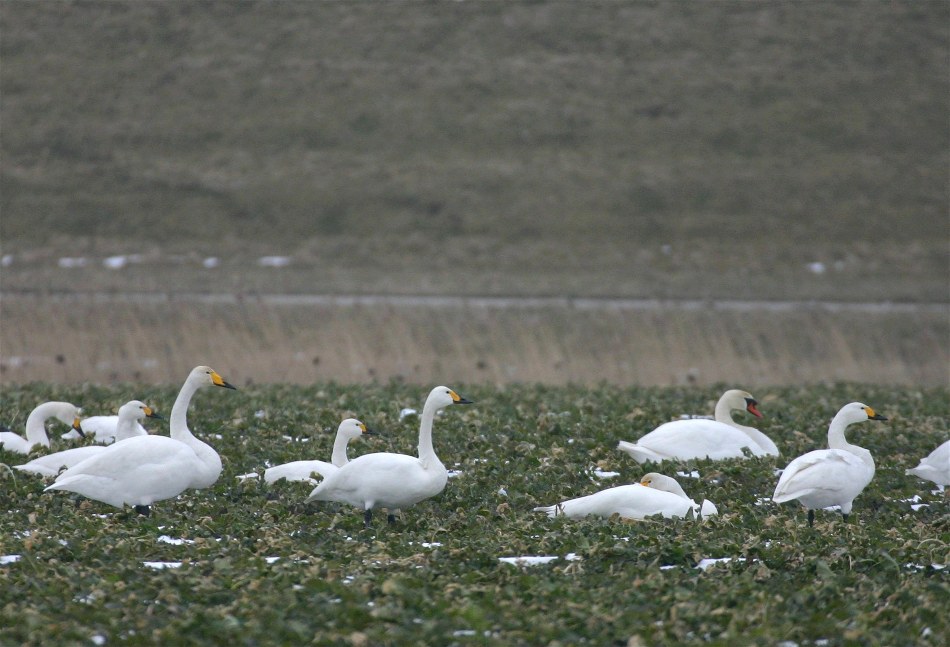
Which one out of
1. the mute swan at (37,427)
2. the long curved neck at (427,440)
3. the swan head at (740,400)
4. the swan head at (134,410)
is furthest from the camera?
the swan head at (740,400)

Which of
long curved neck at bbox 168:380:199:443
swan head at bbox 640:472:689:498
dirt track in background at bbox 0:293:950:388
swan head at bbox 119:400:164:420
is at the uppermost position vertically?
long curved neck at bbox 168:380:199:443

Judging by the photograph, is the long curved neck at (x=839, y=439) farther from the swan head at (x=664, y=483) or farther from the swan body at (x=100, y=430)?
the swan body at (x=100, y=430)

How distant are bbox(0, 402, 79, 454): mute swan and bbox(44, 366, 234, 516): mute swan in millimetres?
2826

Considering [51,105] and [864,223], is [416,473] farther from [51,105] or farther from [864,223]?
[51,105]

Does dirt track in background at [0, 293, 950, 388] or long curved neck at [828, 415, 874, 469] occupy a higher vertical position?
long curved neck at [828, 415, 874, 469]

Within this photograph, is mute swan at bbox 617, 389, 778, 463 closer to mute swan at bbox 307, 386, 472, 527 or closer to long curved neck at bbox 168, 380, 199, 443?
mute swan at bbox 307, 386, 472, 527

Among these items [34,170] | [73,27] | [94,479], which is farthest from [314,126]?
[94,479]

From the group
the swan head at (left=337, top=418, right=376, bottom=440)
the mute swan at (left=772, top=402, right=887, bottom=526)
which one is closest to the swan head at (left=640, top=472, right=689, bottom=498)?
the mute swan at (left=772, top=402, right=887, bottom=526)

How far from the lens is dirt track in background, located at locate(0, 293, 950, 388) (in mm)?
Result: 24641

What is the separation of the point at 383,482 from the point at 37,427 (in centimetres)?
506

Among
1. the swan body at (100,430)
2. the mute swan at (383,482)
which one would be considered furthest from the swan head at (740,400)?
the swan body at (100,430)

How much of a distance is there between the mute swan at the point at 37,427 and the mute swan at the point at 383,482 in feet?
13.5

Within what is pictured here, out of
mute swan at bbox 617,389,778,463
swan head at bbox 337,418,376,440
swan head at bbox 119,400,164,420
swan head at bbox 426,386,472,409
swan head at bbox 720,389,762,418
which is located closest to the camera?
swan head at bbox 426,386,472,409

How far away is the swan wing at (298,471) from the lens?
1103 centimetres
